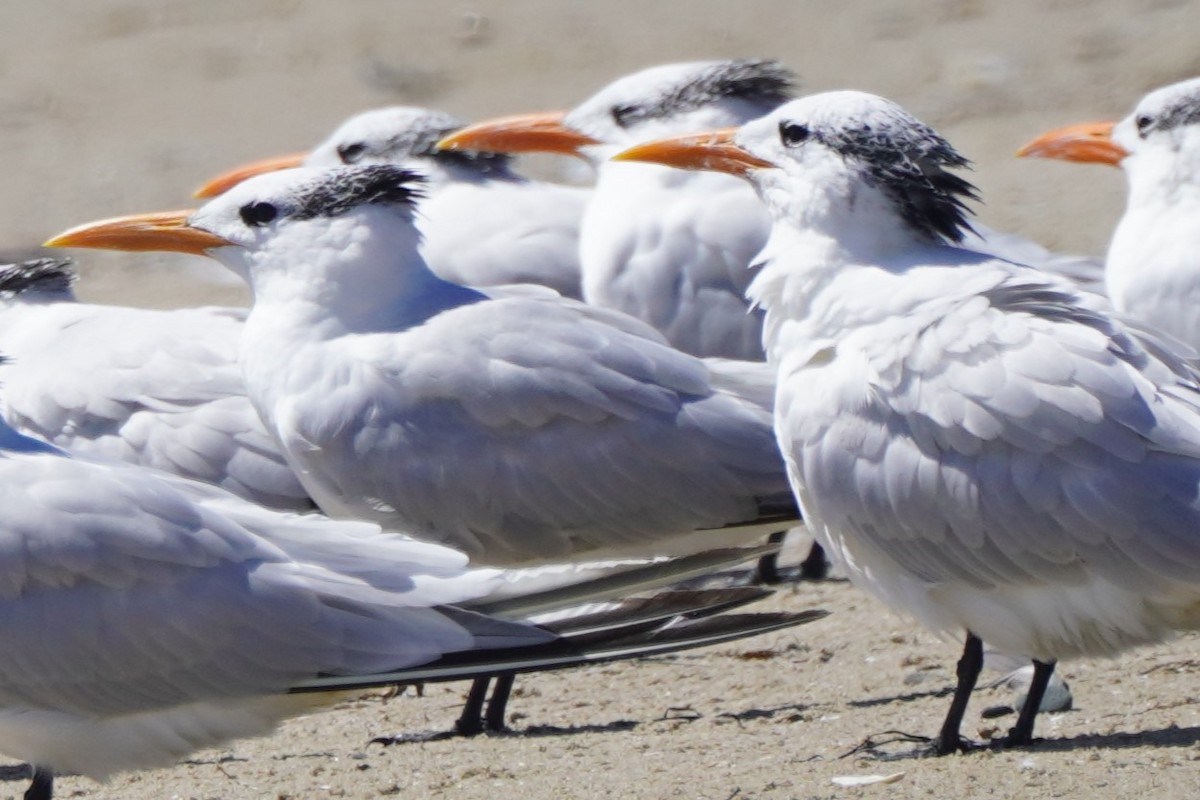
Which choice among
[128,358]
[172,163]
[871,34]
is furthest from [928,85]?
[128,358]

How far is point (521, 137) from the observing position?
8.92 metres

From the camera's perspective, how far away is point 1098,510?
4930 mm

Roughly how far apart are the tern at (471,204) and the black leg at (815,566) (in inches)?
53.4

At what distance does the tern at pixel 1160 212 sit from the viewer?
727cm

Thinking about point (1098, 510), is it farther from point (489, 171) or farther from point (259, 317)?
point (489, 171)

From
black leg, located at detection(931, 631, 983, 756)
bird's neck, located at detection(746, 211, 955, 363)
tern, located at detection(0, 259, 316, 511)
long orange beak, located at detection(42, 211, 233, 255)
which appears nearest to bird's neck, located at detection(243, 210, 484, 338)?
long orange beak, located at detection(42, 211, 233, 255)

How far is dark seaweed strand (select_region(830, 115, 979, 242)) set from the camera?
5520mm

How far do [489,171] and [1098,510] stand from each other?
463 cm

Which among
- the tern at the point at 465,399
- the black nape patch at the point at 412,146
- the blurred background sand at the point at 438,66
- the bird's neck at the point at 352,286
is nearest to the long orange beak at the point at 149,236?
the tern at the point at 465,399

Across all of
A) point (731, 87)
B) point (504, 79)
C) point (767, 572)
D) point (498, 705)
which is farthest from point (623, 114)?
point (504, 79)

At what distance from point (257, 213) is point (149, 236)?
348 mm

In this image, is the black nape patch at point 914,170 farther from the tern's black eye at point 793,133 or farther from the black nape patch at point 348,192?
the black nape patch at point 348,192

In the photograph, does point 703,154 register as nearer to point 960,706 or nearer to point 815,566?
point 960,706

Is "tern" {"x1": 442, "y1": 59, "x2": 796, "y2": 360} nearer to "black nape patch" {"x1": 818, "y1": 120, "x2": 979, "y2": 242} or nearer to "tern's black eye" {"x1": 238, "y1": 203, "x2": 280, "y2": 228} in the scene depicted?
"tern's black eye" {"x1": 238, "y1": 203, "x2": 280, "y2": 228}
